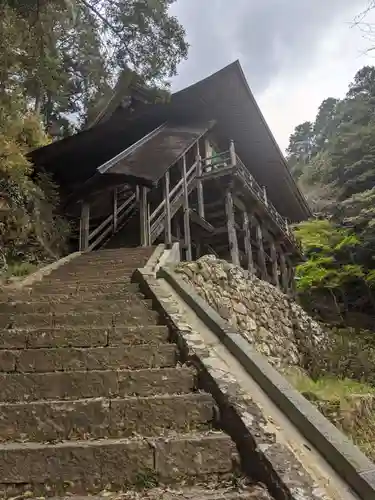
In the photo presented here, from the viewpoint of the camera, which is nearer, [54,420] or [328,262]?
[54,420]

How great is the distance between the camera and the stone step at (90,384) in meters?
3.35

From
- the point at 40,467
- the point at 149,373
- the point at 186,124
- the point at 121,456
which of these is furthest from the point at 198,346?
the point at 186,124

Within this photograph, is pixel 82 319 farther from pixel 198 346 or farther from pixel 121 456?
pixel 121 456

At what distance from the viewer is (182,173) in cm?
1252

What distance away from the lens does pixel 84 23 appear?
770 centimetres

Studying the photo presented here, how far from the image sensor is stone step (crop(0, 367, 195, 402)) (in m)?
3.35

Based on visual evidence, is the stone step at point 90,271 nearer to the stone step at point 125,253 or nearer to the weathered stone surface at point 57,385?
the stone step at point 125,253

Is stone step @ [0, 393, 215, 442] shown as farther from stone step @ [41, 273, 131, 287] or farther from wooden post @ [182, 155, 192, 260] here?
wooden post @ [182, 155, 192, 260]

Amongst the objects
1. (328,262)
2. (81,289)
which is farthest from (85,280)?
(328,262)

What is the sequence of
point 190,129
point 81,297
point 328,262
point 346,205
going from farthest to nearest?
point 346,205 < point 328,262 < point 190,129 < point 81,297

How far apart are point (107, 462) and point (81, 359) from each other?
1.33 m

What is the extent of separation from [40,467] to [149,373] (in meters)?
1.14

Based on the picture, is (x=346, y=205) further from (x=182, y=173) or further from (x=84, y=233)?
(x=84, y=233)

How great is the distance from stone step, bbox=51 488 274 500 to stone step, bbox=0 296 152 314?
278cm
